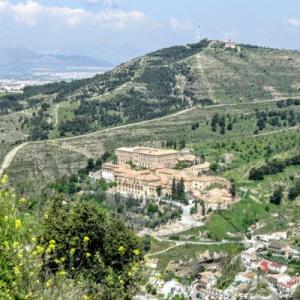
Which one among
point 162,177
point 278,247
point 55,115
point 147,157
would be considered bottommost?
point 278,247

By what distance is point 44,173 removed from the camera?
2655 inches

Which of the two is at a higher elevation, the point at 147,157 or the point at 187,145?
the point at 187,145

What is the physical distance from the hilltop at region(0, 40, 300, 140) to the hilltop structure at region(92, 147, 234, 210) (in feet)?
63.4

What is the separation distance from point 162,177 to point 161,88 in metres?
51.8

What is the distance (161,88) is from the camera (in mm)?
116750

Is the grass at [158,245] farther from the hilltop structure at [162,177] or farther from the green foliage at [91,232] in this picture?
the green foliage at [91,232]

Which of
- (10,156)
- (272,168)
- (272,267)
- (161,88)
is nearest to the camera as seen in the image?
(272,267)

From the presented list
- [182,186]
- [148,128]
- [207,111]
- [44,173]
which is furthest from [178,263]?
→ [207,111]

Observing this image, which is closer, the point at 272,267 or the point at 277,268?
the point at 277,268

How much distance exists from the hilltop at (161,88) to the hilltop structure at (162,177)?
1932 centimetres

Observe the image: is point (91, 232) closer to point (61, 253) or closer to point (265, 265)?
point (61, 253)

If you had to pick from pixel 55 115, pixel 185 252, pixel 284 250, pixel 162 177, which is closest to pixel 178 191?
pixel 162 177

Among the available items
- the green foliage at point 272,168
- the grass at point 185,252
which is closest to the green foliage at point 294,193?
the green foliage at point 272,168

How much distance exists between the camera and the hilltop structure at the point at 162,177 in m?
62.4
